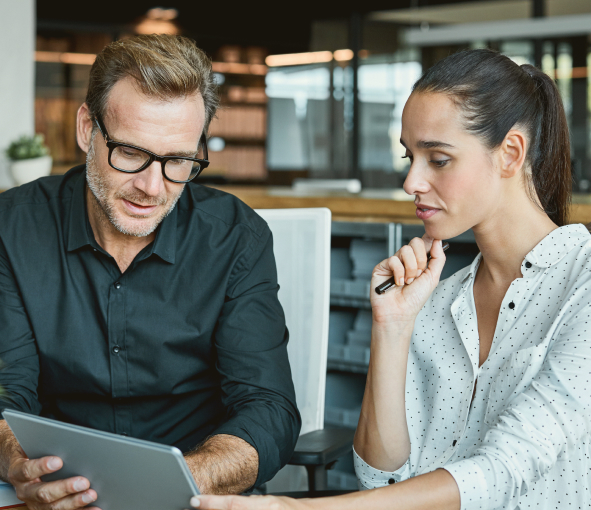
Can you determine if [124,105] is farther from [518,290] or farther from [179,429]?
[518,290]

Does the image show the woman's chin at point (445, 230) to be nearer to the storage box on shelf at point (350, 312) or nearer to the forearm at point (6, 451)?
the forearm at point (6, 451)

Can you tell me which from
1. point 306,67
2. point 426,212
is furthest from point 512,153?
point 306,67

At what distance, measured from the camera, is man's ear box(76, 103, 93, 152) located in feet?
4.98

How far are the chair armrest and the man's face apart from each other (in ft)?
1.79

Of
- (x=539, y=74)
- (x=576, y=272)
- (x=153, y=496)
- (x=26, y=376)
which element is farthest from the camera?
(x=26, y=376)

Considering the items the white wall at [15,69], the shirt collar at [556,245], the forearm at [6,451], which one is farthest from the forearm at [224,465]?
the white wall at [15,69]

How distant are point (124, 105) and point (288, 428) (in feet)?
2.34

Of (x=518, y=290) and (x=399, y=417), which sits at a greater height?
(x=518, y=290)

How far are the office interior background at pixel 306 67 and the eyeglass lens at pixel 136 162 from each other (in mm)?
4333

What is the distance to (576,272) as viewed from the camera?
1.22 metres

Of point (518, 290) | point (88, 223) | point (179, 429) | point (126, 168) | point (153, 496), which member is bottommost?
point (179, 429)

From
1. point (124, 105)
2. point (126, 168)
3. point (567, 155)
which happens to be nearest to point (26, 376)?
point (126, 168)

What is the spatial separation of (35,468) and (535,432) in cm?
73

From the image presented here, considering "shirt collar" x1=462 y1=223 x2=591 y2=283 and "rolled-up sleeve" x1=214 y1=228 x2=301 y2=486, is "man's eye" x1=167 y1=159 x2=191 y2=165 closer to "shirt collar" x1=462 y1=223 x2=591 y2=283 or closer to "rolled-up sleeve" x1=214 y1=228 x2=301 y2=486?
"rolled-up sleeve" x1=214 y1=228 x2=301 y2=486
